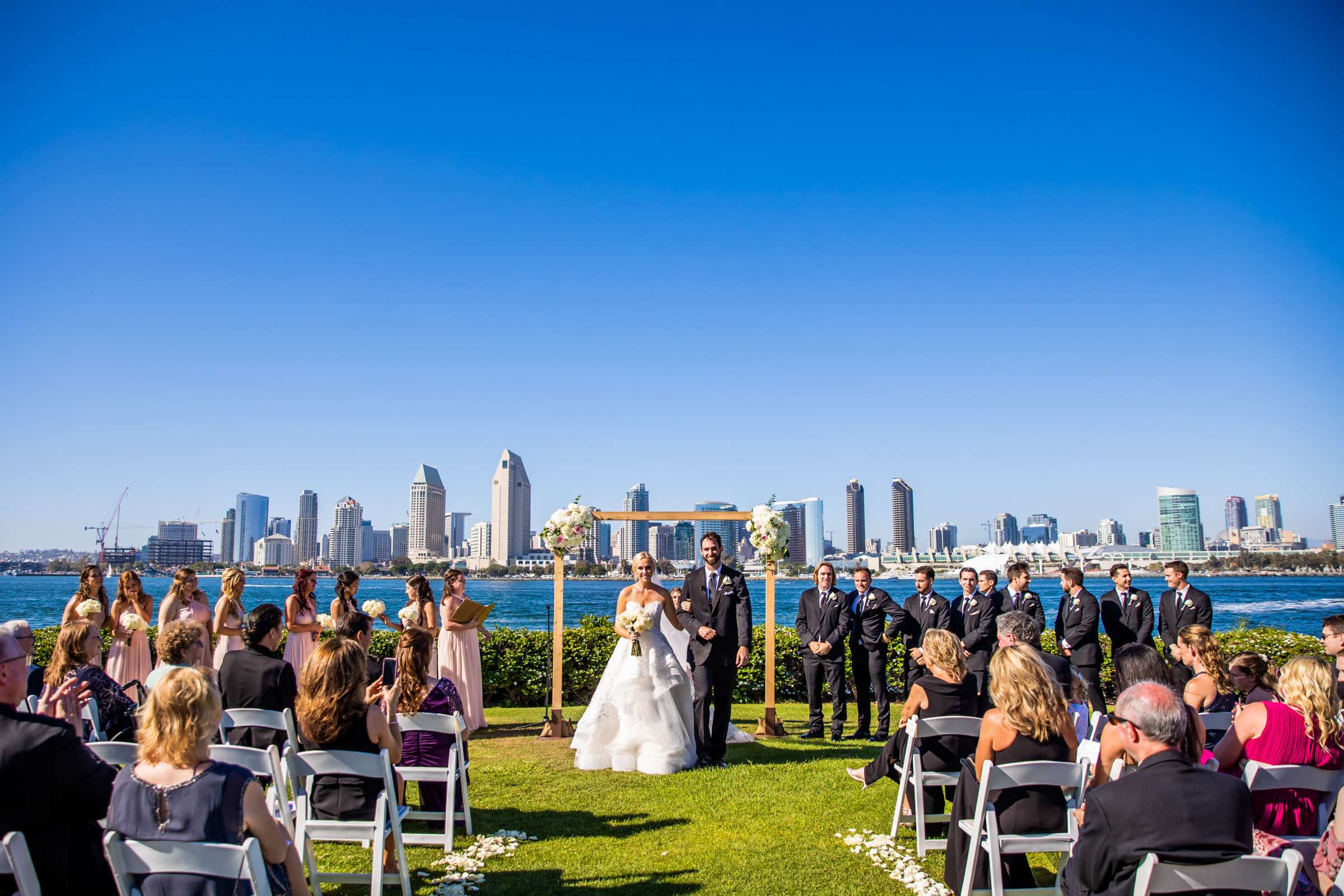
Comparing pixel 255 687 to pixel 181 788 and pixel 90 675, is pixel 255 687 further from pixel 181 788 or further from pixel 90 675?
pixel 181 788

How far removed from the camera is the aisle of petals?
5148 mm

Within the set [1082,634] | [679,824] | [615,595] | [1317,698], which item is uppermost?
[1317,698]

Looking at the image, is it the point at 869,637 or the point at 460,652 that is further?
the point at 869,637

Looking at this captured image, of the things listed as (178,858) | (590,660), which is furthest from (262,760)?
(590,660)

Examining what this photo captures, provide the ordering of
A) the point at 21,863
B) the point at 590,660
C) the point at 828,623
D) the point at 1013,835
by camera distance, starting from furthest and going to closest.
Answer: the point at 590,660 < the point at 828,623 < the point at 1013,835 < the point at 21,863

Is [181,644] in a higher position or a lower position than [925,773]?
higher

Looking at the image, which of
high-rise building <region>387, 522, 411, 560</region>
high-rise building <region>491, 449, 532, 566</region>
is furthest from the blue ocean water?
high-rise building <region>387, 522, 411, 560</region>

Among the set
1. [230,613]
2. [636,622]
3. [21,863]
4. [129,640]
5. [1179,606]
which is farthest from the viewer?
[1179,606]

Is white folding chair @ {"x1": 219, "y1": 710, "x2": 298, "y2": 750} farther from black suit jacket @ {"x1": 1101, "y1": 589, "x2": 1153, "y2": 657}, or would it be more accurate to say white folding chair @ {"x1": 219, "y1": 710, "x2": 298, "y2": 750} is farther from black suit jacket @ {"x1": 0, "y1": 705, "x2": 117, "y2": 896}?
black suit jacket @ {"x1": 1101, "y1": 589, "x2": 1153, "y2": 657}

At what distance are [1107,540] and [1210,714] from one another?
178285mm

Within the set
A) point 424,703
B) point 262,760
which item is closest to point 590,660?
point 424,703

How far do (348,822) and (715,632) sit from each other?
4727 mm

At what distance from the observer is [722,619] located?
907 cm

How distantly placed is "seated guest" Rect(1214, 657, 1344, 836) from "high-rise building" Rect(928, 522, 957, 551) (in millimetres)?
162011
